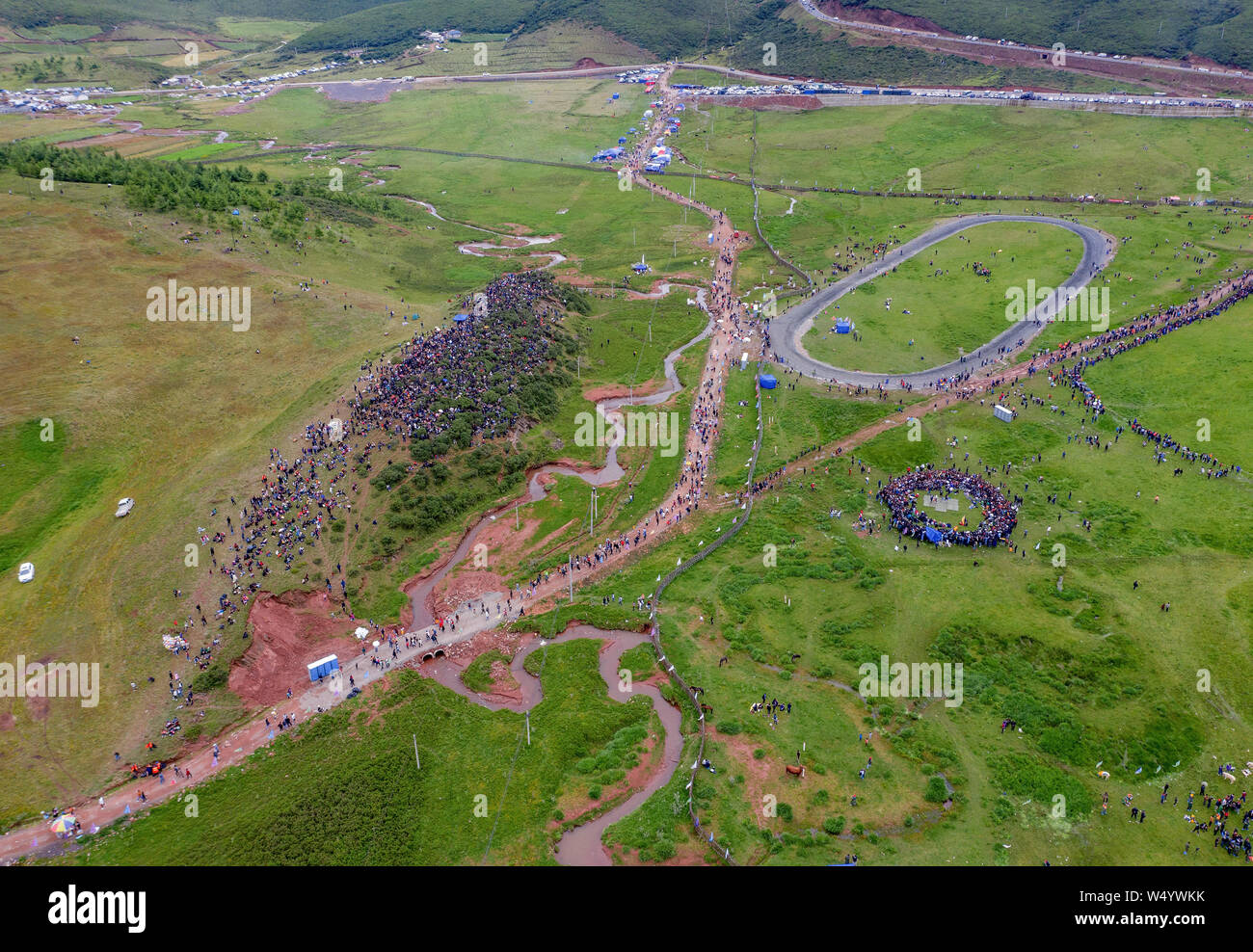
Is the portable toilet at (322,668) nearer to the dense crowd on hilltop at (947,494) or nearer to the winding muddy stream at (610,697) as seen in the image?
A: the winding muddy stream at (610,697)

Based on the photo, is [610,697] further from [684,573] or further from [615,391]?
[615,391]

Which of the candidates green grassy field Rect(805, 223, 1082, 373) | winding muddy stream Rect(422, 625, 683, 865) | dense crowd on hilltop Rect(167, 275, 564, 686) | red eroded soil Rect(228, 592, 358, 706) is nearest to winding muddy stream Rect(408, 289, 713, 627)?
red eroded soil Rect(228, 592, 358, 706)

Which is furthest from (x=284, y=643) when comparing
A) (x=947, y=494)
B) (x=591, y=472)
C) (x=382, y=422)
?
(x=947, y=494)

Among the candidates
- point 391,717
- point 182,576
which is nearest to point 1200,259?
point 391,717

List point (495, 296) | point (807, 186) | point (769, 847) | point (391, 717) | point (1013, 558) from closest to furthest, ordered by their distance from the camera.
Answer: point (769, 847)
point (391, 717)
point (1013, 558)
point (495, 296)
point (807, 186)

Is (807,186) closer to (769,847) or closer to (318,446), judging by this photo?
(318,446)

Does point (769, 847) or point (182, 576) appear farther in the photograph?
Answer: point (182, 576)

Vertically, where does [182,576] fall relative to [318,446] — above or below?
below
